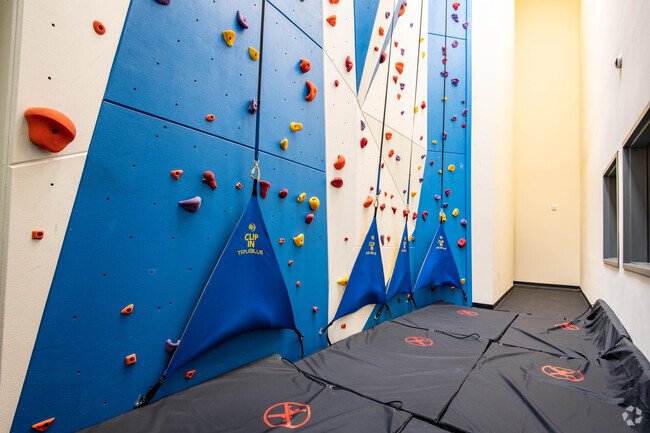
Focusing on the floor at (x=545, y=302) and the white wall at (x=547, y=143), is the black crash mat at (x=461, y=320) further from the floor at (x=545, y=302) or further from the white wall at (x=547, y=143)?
the white wall at (x=547, y=143)

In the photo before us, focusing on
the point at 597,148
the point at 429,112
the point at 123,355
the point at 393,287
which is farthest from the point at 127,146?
the point at 597,148

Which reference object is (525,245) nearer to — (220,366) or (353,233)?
(353,233)

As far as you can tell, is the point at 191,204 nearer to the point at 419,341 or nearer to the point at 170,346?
the point at 170,346

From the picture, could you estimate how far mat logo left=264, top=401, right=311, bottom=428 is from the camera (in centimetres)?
116

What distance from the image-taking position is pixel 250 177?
1604 millimetres

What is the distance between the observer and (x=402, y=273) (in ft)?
9.89

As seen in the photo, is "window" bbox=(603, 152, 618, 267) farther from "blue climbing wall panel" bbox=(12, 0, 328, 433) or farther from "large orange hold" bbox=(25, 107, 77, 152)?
"large orange hold" bbox=(25, 107, 77, 152)

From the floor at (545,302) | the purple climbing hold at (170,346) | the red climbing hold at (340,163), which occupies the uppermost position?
the red climbing hold at (340,163)

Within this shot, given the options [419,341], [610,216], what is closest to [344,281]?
[419,341]

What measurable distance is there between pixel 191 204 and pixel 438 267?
2844 mm

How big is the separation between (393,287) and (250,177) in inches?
71.4

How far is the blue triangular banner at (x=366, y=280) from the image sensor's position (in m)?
2.36

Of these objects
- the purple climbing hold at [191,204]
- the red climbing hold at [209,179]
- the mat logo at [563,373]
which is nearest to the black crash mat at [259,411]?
the purple climbing hold at [191,204]

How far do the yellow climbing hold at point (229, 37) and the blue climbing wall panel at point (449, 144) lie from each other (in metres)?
2.55
